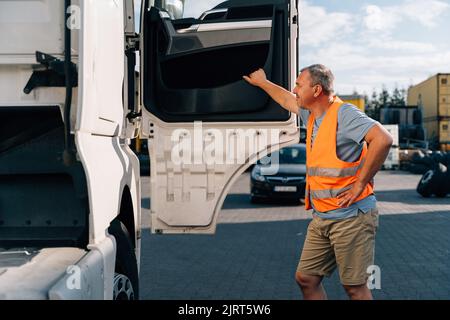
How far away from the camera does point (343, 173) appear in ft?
13.1

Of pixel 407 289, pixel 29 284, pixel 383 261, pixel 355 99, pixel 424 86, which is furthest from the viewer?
pixel 424 86

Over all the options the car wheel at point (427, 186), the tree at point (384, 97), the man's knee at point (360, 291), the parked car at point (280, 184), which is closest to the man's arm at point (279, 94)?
the man's knee at point (360, 291)

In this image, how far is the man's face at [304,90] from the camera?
409 cm

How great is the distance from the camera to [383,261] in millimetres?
8383

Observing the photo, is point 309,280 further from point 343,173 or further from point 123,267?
point 123,267

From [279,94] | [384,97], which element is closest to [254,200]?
[279,94]

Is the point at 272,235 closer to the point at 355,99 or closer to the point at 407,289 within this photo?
the point at 407,289

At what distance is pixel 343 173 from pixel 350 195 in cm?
14

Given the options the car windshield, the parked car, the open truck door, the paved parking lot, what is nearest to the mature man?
the open truck door

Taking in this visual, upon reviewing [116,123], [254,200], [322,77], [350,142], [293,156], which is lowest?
[254,200]
